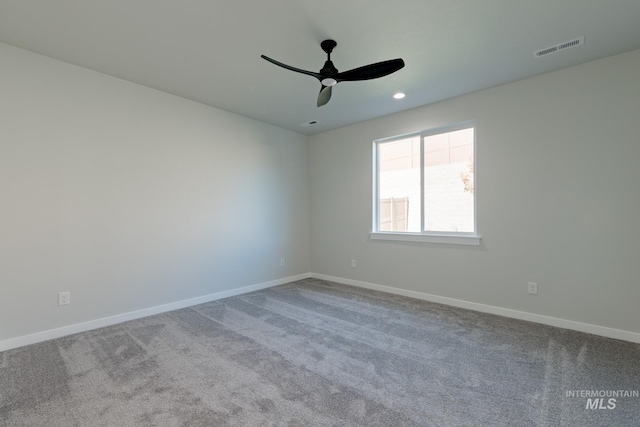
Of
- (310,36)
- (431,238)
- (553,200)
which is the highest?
(310,36)

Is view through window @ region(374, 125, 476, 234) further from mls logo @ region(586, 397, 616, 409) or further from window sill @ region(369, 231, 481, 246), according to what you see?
mls logo @ region(586, 397, 616, 409)

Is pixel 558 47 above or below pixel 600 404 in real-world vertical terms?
above

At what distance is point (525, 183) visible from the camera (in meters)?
3.12

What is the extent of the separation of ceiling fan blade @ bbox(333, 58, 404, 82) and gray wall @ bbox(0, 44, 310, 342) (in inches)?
90.5

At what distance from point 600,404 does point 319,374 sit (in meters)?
1.74

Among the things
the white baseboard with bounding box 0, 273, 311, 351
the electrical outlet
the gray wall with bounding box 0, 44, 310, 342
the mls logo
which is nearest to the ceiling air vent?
the mls logo

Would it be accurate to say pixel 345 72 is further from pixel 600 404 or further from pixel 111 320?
pixel 111 320

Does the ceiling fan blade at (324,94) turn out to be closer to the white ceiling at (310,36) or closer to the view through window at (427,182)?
the white ceiling at (310,36)

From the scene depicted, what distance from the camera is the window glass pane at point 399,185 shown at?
4.09 m

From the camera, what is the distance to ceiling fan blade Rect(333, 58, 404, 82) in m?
2.12

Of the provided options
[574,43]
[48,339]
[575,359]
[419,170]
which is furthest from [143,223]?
[574,43]

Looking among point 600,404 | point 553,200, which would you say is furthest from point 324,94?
point 600,404

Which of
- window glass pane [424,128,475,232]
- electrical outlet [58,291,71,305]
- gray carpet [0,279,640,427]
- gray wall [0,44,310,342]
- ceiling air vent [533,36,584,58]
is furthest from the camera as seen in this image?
window glass pane [424,128,475,232]

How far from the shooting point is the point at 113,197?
304 centimetres
